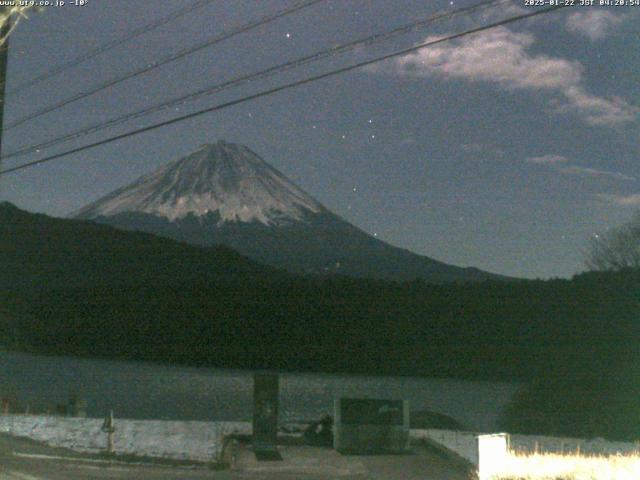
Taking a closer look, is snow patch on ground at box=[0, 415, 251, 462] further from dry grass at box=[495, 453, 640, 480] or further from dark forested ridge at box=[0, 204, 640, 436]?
dark forested ridge at box=[0, 204, 640, 436]

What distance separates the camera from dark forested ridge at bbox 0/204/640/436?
4997 centimetres

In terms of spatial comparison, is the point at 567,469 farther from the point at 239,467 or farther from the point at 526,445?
the point at 526,445

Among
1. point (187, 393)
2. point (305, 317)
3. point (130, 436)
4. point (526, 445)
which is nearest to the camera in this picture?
point (130, 436)

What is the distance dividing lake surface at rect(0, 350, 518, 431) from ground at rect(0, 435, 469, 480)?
37.5ft

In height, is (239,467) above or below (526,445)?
below

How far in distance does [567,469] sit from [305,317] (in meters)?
56.7

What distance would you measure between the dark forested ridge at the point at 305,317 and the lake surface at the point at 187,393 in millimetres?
3023

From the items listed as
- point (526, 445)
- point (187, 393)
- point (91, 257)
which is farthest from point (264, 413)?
point (91, 257)

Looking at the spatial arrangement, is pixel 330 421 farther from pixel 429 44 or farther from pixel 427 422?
pixel 429 44

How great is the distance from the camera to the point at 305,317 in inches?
2825

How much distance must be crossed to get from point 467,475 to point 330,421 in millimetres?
8400

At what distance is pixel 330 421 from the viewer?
86.8 feet

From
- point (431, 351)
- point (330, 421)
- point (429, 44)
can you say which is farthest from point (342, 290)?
point (429, 44)

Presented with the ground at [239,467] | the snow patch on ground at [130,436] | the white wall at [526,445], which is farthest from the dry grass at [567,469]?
the snow patch on ground at [130,436]
